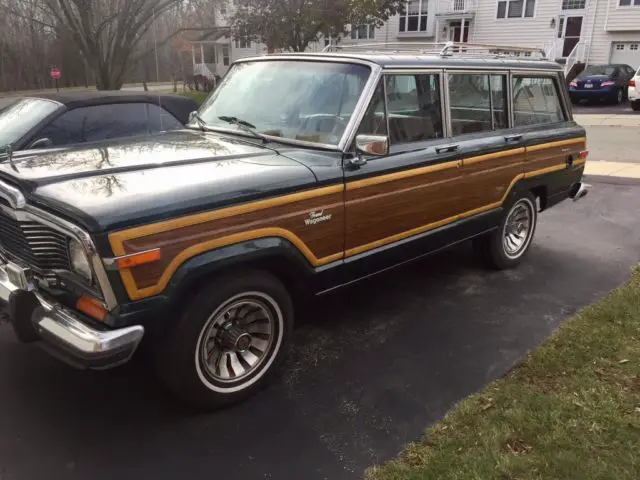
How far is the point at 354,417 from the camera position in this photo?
3314mm

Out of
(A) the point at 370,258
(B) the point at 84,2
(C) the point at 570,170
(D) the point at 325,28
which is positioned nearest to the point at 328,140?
(A) the point at 370,258

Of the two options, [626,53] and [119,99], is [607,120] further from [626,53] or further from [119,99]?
[119,99]

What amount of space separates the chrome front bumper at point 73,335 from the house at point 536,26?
25.7 metres

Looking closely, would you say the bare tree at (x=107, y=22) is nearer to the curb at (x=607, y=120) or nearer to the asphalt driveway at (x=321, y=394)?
the curb at (x=607, y=120)

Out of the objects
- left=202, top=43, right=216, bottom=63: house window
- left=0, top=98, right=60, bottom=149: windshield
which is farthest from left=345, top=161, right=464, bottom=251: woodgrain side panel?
left=202, top=43, right=216, bottom=63: house window

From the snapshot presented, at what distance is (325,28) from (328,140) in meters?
22.2

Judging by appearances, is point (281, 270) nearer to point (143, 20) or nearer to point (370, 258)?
point (370, 258)

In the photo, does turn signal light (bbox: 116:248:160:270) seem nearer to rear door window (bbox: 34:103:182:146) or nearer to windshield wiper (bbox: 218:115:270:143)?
windshield wiper (bbox: 218:115:270:143)

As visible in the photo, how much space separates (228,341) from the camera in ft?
10.9

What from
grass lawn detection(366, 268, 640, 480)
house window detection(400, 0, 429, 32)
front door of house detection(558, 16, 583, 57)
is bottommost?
grass lawn detection(366, 268, 640, 480)

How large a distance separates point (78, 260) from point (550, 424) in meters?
2.71

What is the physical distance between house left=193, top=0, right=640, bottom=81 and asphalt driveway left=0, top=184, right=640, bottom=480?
78.3ft

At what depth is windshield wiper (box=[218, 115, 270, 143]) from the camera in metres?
4.02

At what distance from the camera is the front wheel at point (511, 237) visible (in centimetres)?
553
